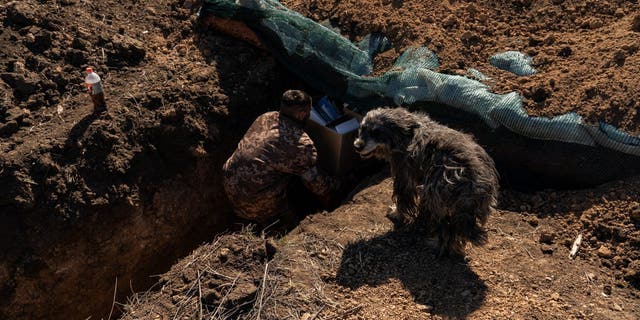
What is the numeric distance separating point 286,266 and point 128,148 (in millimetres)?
2767

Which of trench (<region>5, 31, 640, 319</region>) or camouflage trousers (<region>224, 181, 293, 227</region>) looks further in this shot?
camouflage trousers (<region>224, 181, 293, 227</region>)

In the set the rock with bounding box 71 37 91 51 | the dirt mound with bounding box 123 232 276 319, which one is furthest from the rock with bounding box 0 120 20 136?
the dirt mound with bounding box 123 232 276 319

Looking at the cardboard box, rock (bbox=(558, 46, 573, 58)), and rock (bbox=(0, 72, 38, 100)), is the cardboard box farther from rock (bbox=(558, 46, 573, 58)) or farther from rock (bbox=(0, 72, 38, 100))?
rock (bbox=(0, 72, 38, 100))

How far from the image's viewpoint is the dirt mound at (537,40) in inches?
244

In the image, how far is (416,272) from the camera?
5457 millimetres

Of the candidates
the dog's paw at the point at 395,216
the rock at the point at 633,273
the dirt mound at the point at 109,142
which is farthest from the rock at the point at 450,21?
the rock at the point at 633,273

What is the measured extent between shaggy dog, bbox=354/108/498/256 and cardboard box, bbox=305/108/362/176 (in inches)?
63.5

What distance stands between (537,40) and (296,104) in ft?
11.2

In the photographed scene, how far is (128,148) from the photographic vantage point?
6.87m

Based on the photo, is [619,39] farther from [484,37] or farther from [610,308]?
[610,308]

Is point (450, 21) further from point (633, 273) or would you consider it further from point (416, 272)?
point (633, 273)

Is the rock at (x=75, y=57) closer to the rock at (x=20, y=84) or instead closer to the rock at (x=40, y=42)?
the rock at (x=40, y=42)

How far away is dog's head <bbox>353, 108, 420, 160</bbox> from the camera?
575cm

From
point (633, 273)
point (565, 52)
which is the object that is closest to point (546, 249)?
point (633, 273)
